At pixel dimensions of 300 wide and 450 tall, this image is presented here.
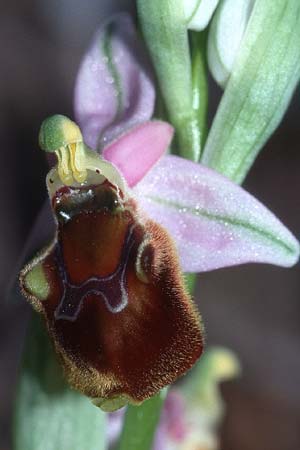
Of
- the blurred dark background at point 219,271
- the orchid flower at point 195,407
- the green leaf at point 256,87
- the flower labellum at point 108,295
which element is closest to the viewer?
the flower labellum at point 108,295

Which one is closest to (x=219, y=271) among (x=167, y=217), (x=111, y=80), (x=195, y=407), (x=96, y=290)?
(x=195, y=407)

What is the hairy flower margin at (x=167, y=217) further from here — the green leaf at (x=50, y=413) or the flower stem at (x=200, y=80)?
the green leaf at (x=50, y=413)

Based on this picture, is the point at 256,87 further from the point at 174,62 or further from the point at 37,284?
the point at 37,284

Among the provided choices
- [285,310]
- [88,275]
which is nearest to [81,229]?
[88,275]

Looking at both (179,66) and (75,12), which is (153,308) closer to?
(179,66)

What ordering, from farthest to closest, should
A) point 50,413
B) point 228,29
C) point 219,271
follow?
point 219,271 → point 50,413 → point 228,29

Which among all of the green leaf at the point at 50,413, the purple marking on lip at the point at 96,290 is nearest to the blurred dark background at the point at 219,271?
the green leaf at the point at 50,413

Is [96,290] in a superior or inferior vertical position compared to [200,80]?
inferior
